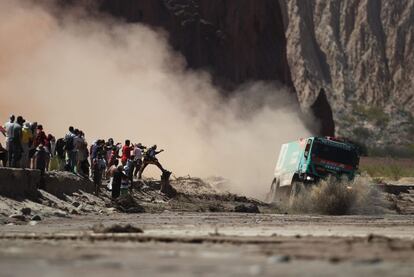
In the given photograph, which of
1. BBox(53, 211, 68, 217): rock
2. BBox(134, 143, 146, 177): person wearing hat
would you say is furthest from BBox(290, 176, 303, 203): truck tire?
BBox(53, 211, 68, 217): rock

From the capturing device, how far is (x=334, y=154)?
36.8 metres

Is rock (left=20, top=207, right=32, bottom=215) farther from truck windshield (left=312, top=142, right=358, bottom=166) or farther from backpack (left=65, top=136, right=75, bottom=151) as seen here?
truck windshield (left=312, top=142, right=358, bottom=166)

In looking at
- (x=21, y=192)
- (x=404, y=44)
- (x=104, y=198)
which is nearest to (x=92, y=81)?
(x=104, y=198)

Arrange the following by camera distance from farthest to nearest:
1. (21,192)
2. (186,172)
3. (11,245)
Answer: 1. (186,172)
2. (21,192)
3. (11,245)

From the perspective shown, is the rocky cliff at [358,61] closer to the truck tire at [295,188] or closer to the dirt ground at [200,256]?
the truck tire at [295,188]

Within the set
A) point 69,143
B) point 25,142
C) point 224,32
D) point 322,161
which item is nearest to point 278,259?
point 25,142

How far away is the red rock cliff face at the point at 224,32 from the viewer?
74688 millimetres

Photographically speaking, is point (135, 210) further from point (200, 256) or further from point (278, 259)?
point (278, 259)

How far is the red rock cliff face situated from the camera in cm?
7469

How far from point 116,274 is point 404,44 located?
135m

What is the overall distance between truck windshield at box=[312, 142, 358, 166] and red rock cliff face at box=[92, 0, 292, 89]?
3805cm

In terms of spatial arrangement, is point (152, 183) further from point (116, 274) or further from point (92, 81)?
point (116, 274)

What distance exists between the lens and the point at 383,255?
10.5 metres

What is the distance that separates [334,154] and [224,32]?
141 feet
